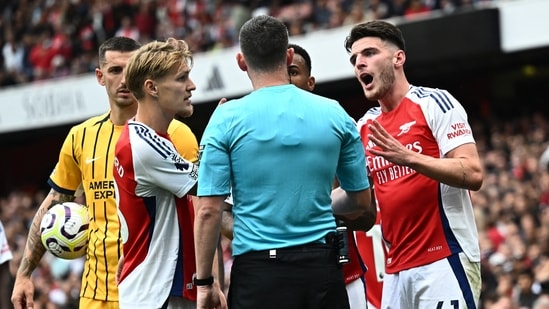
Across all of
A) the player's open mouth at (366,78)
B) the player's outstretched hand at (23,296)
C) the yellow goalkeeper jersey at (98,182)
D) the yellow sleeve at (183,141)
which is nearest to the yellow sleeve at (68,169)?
the yellow goalkeeper jersey at (98,182)

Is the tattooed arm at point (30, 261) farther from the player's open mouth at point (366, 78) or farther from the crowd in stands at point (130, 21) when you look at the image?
the crowd in stands at point (130, 21)

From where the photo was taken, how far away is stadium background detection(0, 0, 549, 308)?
12.7 meters

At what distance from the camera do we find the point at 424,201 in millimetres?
6859

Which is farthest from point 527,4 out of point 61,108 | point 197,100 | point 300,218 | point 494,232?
point 300,218

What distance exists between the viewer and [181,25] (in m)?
24.1

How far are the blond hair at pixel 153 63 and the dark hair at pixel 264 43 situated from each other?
2.33 ft

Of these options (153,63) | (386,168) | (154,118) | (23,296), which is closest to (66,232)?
(23,296)

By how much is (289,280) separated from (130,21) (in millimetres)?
19983

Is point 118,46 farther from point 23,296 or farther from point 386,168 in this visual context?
point 386,168

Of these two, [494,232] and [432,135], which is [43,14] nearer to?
[494,232]

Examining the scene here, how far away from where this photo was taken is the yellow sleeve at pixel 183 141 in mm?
6652

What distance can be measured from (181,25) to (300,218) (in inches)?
739

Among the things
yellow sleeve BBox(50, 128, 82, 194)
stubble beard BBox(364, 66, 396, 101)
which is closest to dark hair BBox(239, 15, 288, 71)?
stubble beard BBox(364, 66, 396, 101)

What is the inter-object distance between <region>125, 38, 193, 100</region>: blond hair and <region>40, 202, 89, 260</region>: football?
116cm
